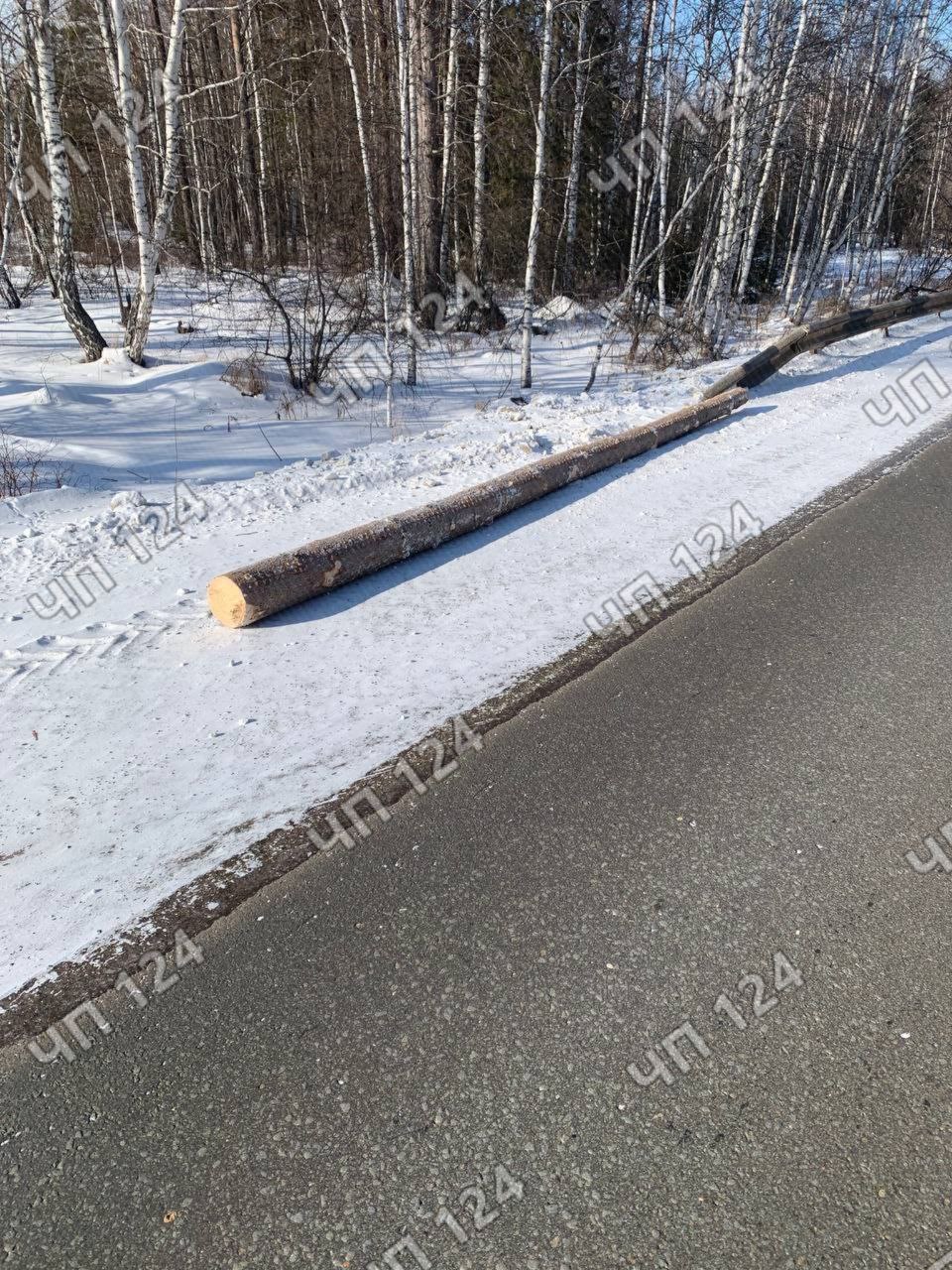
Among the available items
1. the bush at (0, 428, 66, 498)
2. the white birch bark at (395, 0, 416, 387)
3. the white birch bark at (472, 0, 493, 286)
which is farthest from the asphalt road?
the white birch bark at (472, 0, 493, 286)

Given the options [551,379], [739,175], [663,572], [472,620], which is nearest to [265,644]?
[472,620]

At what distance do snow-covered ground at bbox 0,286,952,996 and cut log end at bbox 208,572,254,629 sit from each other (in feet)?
0.35

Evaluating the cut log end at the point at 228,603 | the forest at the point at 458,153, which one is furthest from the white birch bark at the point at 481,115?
the cut log end at the point at 228,603

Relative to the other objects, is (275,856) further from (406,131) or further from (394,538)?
(406,131)

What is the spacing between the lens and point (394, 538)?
5426 mm

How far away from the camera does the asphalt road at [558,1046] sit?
74.5 inches

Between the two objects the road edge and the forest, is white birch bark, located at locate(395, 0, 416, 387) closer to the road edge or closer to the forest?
the forest

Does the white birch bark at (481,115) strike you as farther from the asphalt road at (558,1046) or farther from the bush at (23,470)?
the asphalt road at (558,1046)

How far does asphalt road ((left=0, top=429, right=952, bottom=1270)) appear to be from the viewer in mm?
1893

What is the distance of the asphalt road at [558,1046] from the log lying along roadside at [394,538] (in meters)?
1.85

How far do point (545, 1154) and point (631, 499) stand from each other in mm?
5351

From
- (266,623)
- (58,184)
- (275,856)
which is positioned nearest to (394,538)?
(266,623)

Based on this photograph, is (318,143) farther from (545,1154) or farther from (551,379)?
(545,1154)

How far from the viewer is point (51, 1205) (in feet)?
6.47
